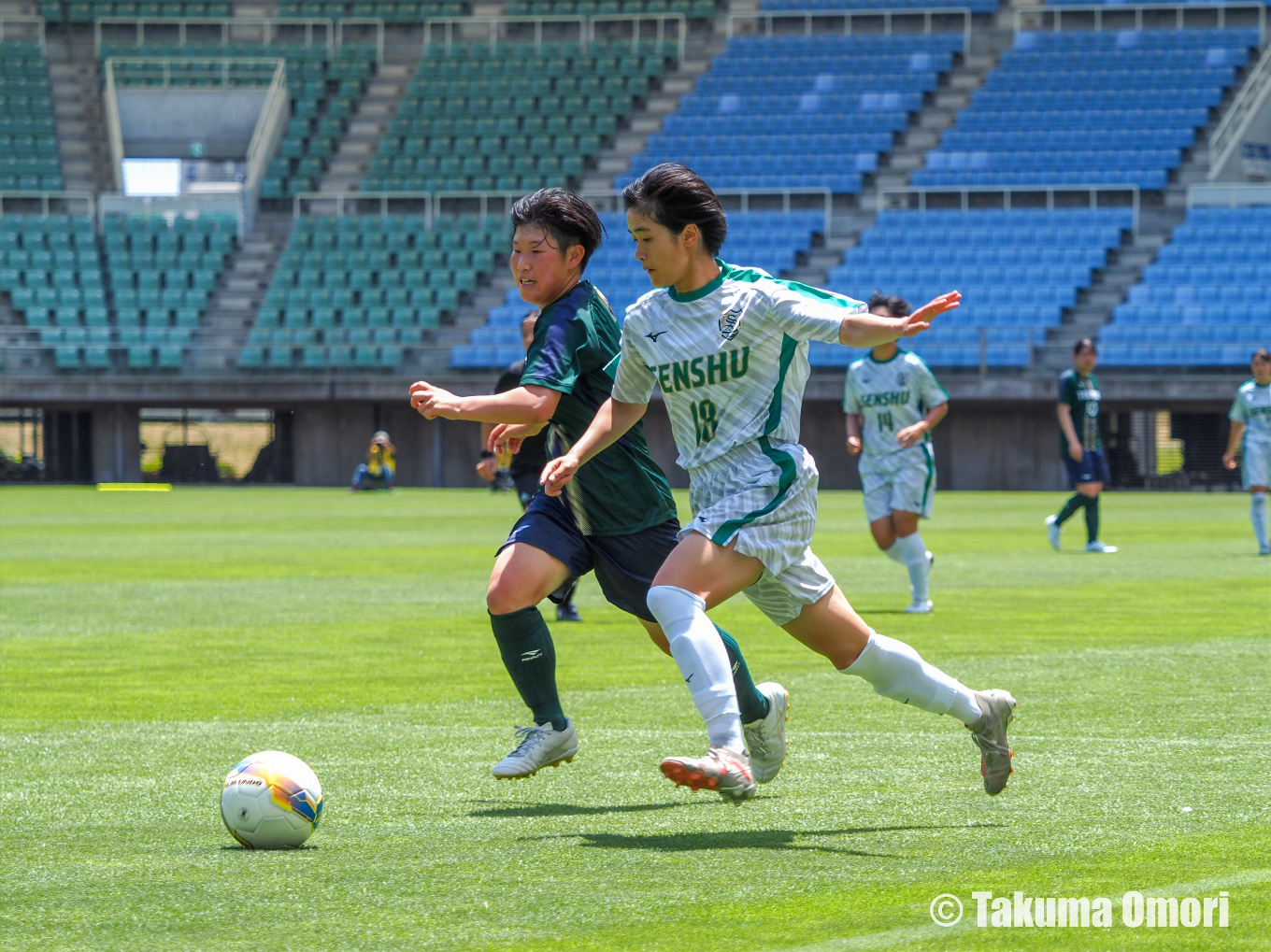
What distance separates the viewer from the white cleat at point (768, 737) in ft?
19.2

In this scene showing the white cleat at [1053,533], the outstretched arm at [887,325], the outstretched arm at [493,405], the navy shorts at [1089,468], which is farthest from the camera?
the white cleat at [1053,533]

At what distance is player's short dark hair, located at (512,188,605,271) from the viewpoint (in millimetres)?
6129

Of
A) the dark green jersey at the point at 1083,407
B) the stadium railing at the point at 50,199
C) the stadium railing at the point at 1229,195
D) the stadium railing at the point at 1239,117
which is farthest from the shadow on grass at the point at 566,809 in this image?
the stadium railing at the point at 50,199

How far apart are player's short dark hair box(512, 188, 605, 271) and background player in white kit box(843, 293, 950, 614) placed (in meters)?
6.95

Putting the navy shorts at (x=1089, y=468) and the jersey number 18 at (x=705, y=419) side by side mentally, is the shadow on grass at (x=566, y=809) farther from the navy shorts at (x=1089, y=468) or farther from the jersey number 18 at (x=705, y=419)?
the navy shorts at (x=1089, y=468)

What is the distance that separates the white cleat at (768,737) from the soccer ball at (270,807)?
151 cm

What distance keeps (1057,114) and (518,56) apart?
52.2 ft

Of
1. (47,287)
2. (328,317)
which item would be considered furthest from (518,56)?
(47,287)

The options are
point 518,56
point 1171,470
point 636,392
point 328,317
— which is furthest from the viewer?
point 518,56

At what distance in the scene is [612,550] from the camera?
613cm

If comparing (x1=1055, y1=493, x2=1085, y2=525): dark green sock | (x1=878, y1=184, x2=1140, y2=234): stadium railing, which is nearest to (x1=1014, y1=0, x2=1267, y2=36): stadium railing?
(x1=878, y1=184, x2=1140, y2=234): stadium railing

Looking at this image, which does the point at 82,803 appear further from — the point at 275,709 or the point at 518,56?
the point at 518,56

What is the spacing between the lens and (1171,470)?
38.9m

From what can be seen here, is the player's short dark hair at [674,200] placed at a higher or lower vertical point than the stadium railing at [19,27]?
lower
